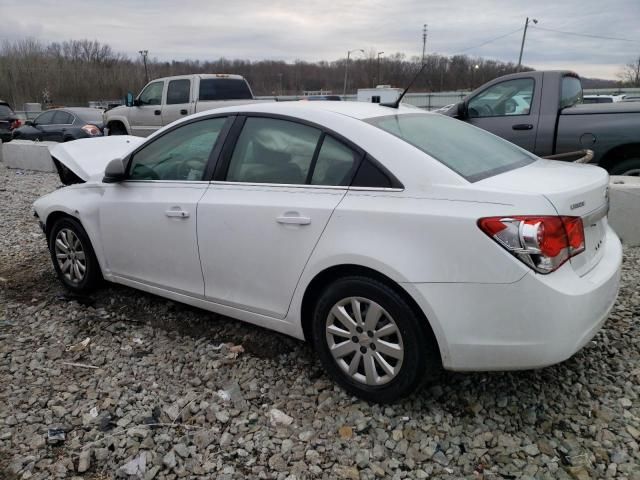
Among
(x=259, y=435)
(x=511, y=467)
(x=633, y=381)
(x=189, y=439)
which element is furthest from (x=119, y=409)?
(x=633, y=381)

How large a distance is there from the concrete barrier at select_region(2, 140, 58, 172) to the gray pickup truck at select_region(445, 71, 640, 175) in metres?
9.23

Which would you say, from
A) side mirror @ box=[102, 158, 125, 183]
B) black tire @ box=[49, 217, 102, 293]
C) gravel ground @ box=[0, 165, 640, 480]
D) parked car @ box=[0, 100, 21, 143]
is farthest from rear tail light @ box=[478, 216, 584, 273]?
parked car @ box=[0, 100, 21, 143]

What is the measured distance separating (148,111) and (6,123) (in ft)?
21.8

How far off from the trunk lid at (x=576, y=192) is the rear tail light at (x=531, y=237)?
0.06 meters

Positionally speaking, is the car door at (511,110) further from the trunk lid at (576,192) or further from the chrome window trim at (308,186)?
the chrome window trim at (308,186)

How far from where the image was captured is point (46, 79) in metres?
57.6

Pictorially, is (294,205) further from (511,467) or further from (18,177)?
(18,177)

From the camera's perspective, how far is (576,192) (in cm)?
250

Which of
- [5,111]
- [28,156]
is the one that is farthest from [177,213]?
[5,111]

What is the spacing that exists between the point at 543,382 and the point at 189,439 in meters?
1.98

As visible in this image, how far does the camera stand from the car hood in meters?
4.44

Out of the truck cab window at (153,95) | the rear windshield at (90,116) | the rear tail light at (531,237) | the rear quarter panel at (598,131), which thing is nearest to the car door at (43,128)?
the rear windshield at (90,116)

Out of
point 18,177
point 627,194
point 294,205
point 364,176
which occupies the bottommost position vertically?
point 18,177

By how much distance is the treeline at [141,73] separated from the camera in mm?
55250
